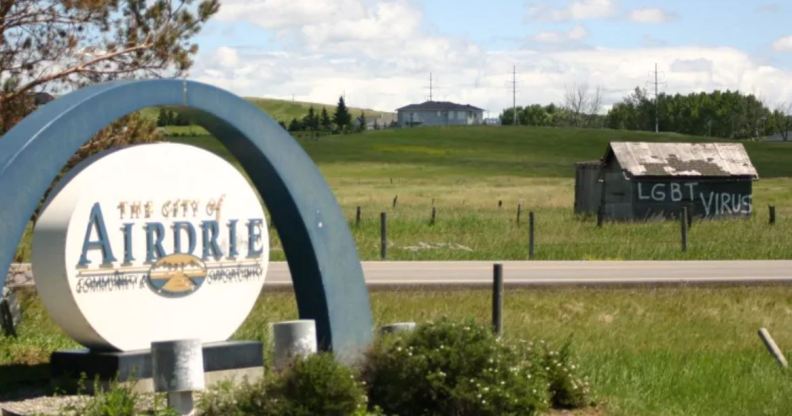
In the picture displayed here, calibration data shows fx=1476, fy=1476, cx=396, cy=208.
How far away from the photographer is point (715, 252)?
3309cm

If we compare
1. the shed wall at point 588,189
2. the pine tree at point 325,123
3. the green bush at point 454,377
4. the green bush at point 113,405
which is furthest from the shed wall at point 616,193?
the pine tree at point 325,123

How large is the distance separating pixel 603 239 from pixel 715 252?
14.3ft

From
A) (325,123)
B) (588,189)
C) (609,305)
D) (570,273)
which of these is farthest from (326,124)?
(609,305)

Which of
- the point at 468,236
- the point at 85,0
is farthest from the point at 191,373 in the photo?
the point at 468,236

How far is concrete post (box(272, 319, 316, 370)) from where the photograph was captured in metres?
11.5

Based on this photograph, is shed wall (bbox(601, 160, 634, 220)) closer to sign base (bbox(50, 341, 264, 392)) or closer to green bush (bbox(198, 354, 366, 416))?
sign base (bbox(50, 341, 264, 392))

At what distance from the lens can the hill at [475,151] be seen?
9500cm

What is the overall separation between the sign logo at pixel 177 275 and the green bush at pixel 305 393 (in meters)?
1.26

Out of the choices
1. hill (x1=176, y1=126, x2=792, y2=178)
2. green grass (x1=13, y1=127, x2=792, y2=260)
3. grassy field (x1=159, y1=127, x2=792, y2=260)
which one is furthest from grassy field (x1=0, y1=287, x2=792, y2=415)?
hill (x1=176, y1=126, x2=792, y2=178)

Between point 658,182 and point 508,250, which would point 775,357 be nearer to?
point 508,250

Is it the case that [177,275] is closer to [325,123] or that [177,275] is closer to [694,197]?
[694,197]

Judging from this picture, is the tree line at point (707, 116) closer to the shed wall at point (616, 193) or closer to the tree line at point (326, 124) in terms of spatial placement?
the tree line at point (326, 124)

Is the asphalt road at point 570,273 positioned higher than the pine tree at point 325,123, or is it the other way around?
the pine tree at point 325,123

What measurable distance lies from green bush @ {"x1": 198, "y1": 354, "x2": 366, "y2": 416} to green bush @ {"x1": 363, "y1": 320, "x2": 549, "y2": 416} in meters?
0.67
